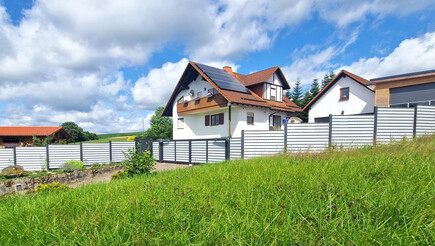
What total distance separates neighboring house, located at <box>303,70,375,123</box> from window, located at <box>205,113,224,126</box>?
9.95m

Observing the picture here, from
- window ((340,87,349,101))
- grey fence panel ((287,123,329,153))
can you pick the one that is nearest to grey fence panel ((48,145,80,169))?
grey fence panel ((287,123,329,153))

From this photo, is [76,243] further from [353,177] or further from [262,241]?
[353,177]

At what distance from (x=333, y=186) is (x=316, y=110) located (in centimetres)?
1990

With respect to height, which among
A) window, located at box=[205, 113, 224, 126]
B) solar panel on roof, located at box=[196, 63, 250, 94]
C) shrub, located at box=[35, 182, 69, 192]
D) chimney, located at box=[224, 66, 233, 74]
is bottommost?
shrub, located at box=[35, 182, 69, 192]

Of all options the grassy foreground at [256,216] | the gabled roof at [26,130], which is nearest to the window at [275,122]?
the grassy foreground at [256,216]

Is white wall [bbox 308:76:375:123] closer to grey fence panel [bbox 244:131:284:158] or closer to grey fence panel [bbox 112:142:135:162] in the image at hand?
grey fence panel [bbox 244:131:284:158]

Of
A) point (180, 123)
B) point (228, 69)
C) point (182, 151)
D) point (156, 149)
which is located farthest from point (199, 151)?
point (228, 69)

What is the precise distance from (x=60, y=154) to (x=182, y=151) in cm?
983

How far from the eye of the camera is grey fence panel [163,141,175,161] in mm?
15492

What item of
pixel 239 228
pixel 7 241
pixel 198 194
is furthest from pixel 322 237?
pixel 7 241

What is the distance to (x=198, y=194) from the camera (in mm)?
2980

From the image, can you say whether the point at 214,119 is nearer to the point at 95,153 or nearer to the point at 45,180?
the point at 95,153

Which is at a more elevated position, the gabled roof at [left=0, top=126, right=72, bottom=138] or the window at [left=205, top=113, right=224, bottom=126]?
the window at [left=205, top=113, right=224, bottom=126]

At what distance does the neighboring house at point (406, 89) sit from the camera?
13.7 meters
